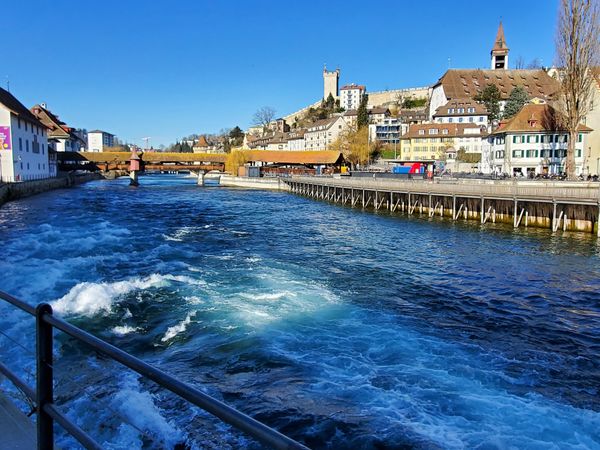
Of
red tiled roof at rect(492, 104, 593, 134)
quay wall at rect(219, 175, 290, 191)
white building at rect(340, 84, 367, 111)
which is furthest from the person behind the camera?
white building at rect(340, 84, 367, 111)

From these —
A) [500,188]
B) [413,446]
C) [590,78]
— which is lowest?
[413,446]

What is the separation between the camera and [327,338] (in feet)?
33.6

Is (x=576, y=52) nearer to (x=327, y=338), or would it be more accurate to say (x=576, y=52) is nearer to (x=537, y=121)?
(x=537, y=121)

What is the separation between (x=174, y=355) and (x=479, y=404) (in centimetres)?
525

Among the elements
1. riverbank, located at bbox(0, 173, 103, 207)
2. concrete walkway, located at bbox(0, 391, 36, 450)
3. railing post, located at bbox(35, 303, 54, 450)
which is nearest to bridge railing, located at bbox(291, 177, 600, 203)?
concrete walkway, located at bbox(0, 391, 36, 450)

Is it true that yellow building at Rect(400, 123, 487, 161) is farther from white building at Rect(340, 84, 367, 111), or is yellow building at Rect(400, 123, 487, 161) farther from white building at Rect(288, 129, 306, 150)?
white building at Rect(340, 84, 367, 111)

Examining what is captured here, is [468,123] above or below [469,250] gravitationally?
above

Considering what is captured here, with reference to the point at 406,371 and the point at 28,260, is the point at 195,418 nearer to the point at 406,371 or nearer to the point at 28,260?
the point at 406,371

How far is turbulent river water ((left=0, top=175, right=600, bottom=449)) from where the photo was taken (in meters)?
6.92

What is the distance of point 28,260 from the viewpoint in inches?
669

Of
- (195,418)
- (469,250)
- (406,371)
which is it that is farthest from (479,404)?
(469,250)

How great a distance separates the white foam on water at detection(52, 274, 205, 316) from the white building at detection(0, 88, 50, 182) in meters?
36.3

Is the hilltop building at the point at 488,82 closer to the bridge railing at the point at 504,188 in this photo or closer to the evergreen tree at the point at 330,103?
the evergreen tree at the point at 330,103

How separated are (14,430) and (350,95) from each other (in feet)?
526
